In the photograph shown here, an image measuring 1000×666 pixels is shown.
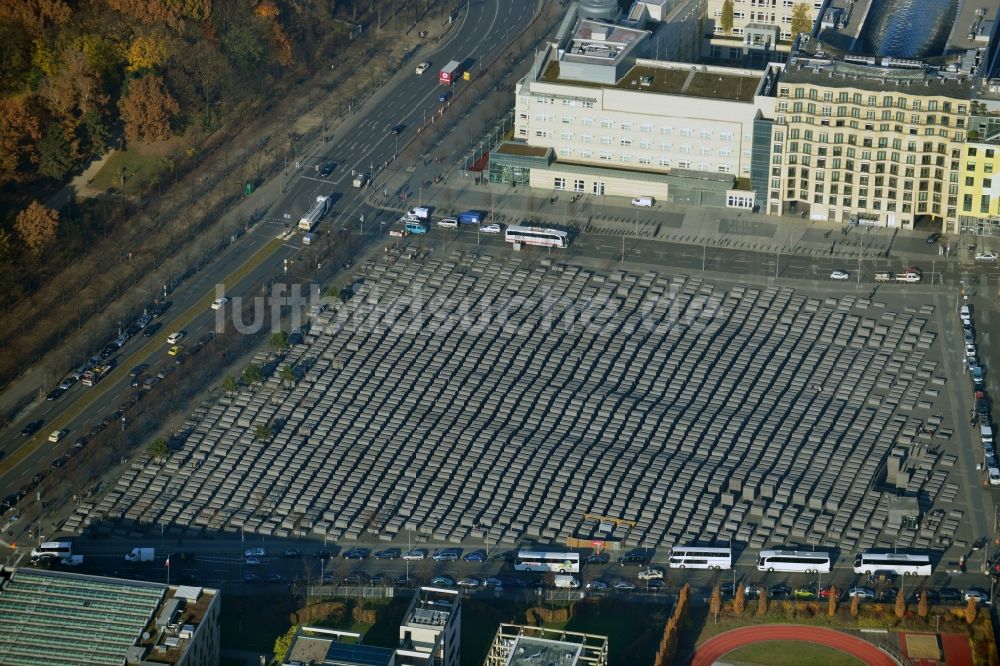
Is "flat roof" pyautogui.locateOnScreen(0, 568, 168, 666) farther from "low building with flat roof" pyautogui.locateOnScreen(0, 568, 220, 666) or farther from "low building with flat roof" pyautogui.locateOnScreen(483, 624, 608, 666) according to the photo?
"low building with flat roof" pyautogui.locateOnScreen(483, 624, 608, 666)

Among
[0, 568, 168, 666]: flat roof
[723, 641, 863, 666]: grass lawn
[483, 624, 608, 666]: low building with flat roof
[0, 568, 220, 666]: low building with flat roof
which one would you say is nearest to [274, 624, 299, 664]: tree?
[0, 568, 220, 666]: low building with flat roof

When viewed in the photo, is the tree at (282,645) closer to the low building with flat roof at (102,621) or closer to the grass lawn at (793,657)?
the low building with flat roof at (102,621)

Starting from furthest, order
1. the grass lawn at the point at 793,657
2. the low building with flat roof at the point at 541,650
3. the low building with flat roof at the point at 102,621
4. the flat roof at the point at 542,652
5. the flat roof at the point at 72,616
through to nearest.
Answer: the grass lawn at the point at 793,657
the flat roof at the point at 72,616
the low building with flat roof at the point at 102,621
the low building with flat roof at the point at 541,650
the flat roof at the point at 542,652

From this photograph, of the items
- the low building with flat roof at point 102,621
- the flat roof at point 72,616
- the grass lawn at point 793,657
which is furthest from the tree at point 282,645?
the grass lawn at point 793,657

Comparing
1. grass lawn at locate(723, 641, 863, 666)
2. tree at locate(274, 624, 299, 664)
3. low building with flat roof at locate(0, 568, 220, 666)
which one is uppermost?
low building with flat roof at locate(0, 568, 220, 666)

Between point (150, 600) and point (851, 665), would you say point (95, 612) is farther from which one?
point (851, 665)

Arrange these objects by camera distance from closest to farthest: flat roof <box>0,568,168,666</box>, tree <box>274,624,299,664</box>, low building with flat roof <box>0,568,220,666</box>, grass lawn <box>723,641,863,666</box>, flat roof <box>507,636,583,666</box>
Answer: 1. flat roof <box>507,636,583,666</box>
2. low building with flat roof <box>0,568,220,666</box>
3. flat roof <box>0,568,168,666</box>
4. tree <box>274,624,299,664</box>
5. grass lawn <box>723,641,863,666</box>

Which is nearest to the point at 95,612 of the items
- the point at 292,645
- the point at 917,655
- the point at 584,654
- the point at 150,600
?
the point at 150,600

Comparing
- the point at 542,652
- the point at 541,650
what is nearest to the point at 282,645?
the point at 541,650
